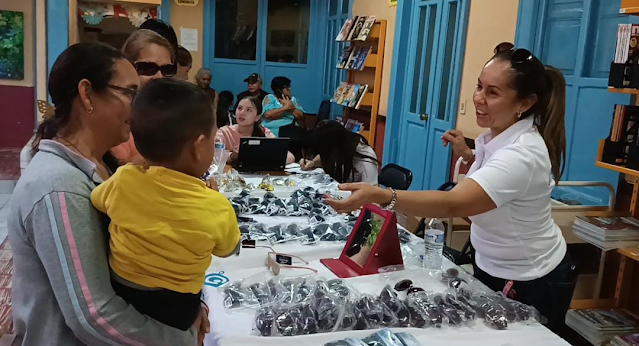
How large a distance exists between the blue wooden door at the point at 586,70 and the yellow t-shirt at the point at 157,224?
9.02 ft

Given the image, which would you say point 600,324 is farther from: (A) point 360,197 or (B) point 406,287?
(A) point 360,197

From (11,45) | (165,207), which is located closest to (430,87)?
(165,207)

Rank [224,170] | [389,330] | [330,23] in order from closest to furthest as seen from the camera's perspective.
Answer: [389,330] < [224,170] < [330,23]

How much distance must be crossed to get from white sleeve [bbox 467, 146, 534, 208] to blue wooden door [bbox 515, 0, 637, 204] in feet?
5.52

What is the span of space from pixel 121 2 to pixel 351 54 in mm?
2675

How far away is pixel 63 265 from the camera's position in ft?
3.40

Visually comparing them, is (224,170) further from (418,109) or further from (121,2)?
(121,2)

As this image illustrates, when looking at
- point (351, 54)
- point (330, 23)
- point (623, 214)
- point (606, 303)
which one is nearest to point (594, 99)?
point (623, 214)

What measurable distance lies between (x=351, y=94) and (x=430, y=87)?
1.49 metres

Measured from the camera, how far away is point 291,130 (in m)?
5.86

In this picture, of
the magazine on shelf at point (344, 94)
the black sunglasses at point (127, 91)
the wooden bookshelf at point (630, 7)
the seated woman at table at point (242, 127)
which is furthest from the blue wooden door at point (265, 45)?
the black sunglasses at point (127, 91)

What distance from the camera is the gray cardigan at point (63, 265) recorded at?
1042 mm

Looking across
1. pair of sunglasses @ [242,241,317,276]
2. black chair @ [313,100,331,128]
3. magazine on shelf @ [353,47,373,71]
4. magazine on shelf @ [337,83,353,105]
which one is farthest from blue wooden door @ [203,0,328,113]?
pair of sunglasses @ [242,241,317,276]

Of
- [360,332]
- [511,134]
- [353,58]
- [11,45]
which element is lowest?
[360,332]
